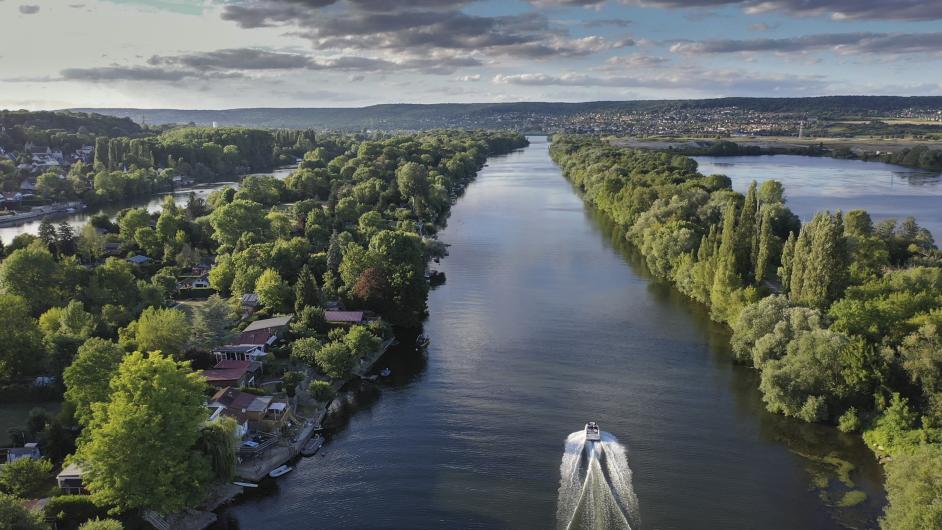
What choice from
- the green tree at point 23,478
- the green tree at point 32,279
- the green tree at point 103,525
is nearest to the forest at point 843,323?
the green tree at point 103,525

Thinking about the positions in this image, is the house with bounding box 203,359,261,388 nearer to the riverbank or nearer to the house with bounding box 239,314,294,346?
the house with bounding box 239,314,294,346

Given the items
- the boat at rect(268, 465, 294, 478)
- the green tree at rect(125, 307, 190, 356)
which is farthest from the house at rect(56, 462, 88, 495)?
the green tree at rect(125, 307, 190, 356)

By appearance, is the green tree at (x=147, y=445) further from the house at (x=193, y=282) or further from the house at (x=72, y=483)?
the house at (x=193, y=282)

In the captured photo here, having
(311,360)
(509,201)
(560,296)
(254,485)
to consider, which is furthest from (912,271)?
(509,201)

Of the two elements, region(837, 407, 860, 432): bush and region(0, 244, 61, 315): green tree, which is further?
region(0, 244, 61, 315): green tree

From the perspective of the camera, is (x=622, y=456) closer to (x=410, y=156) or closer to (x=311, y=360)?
(x=311, y=360)

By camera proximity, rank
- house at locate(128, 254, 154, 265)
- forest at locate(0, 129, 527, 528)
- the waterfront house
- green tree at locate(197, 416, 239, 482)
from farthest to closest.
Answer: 1. house at locate(128, 254, 154, 265)
2. the waterfront house
3. green tree at locate(197, 416, 239, 482)
4. forest at locate(0, 129, 527, 528)

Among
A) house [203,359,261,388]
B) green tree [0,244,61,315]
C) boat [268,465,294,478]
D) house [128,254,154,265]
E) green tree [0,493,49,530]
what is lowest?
boat [268,465,294,478]

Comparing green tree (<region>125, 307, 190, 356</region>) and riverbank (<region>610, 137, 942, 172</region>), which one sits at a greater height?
riverbank (<region>610, 137, 942, 172</region>)
